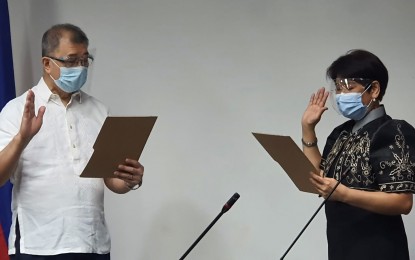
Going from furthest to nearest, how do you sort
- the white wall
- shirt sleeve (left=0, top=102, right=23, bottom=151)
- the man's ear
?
the white wall, the man's ear, shirt sleeve (left=0, top=102, right=23, bottom=151)

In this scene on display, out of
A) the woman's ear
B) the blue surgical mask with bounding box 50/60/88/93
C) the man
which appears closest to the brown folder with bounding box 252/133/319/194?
the woman's ear

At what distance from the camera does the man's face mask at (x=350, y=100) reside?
182 centimetres

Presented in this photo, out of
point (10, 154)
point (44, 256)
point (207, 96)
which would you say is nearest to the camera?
point (10, 154)

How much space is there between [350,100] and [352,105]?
0.02 metres

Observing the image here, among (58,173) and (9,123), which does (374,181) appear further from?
(9,123)

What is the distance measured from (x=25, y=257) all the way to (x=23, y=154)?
1.09 ft

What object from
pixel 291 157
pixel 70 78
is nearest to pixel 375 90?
pixel 291 157

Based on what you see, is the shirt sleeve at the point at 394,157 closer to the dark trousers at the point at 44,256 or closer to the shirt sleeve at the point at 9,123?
the dark trousers at the point at 44,256

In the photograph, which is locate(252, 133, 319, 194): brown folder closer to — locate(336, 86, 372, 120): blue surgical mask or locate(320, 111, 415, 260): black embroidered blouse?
locate(320, 111, 415, 260): black embroidered blouse

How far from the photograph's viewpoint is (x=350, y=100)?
1825mm

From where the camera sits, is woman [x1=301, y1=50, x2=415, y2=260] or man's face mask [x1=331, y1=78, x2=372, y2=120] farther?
man's face mask [x1=331, y1=78, x2=372, y2=120]

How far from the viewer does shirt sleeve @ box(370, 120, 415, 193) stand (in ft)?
5.57

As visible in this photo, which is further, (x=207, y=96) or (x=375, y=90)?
(x=207, y=96)

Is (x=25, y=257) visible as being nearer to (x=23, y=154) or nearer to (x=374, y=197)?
(x=23, y=154)
